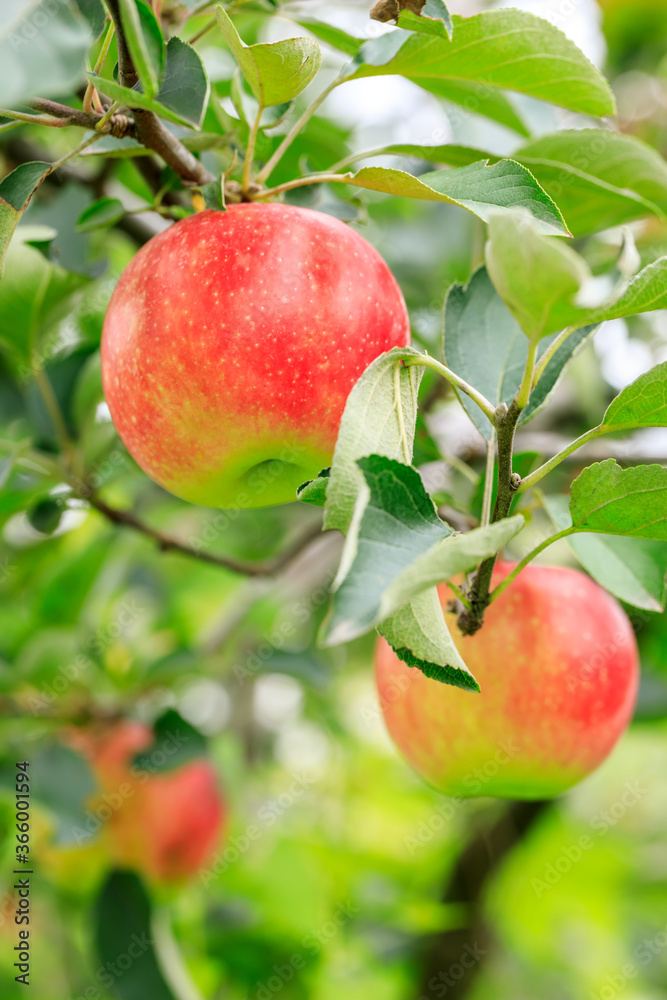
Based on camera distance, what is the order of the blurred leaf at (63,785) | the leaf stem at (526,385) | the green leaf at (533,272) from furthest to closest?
1. the blurred leaf at (63,785)
2. the leaf stem at (526,385)
3. the green leaf at (533,272)

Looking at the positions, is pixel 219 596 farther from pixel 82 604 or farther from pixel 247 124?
pixel 247 124

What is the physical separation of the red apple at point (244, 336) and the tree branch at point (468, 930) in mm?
1336

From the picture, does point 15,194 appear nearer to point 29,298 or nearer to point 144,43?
point 144,43

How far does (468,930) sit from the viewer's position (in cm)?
167

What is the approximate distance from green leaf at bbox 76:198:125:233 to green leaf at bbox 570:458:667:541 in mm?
429

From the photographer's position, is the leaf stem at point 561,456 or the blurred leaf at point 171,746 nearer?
the leaf stem at point 561,456

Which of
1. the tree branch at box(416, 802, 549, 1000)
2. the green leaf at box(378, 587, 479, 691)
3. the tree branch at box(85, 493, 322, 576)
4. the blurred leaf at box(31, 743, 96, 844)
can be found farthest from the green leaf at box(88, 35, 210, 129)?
the tree branch at box(416, 802, 549, 1000)

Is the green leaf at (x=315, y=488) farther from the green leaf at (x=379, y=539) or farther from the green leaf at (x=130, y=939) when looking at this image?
the green leaf at (x=130, y=939)

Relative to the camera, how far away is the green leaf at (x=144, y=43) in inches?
14.6

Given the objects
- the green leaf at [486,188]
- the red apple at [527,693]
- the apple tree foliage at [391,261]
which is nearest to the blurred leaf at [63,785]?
the apple tree foliage at [391,261]

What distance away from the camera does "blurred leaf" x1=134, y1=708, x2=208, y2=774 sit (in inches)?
43.8

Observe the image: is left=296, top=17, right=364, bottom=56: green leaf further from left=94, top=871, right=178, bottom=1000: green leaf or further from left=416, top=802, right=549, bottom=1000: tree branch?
left=416, top=802, right=549, bottom=1000: tree branch

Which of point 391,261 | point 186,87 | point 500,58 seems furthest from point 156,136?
point 391,261

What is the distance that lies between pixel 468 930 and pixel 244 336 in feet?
5.15
